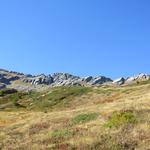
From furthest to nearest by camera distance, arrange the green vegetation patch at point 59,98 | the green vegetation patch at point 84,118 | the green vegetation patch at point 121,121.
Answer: the green vegetation patch at point 59,98
the green vegetation patch at point 84,118
the green vegetation patch at point 121,121

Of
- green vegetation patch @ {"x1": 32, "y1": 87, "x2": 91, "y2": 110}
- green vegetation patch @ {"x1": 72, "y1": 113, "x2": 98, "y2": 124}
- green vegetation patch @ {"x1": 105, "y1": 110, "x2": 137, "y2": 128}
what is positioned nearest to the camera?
green vegetation patch @ {"x1": 105, "y1": 110, "x2": 137, "y2": 128}

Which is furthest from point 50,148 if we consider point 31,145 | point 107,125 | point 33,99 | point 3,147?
point 33,99

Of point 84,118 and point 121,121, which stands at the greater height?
point 84,118

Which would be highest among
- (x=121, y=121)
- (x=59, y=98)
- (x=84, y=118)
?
(x=59, y=98)

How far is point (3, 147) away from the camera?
2556 centimetres

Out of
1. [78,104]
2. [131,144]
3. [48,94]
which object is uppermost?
[48,94]

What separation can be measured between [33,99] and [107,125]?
6053 cm

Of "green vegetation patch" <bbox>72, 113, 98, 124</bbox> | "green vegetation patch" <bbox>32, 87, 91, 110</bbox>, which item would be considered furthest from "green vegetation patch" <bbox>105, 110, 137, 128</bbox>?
"green vegetation patch" <bbox>32, 87, 91, 110</bbox>

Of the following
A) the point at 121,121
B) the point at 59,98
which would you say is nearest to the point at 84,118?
the point at 121,121

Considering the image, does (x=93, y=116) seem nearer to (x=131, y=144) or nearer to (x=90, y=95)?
(x=131, y=144)

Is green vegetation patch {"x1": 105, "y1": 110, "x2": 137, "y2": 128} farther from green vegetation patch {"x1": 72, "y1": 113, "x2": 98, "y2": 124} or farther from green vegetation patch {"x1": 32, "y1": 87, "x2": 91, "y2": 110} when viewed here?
green vegetation patch {"x1": 32, "y1": 87, "x2": 91, "y2": 110}

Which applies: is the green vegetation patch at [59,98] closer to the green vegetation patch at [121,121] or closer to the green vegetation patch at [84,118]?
the green vegetation patch at [84,118]

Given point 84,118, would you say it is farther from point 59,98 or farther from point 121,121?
point 59,98

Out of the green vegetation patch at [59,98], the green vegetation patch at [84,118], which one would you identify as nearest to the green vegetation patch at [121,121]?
the green vegetation patch at [84,118]
